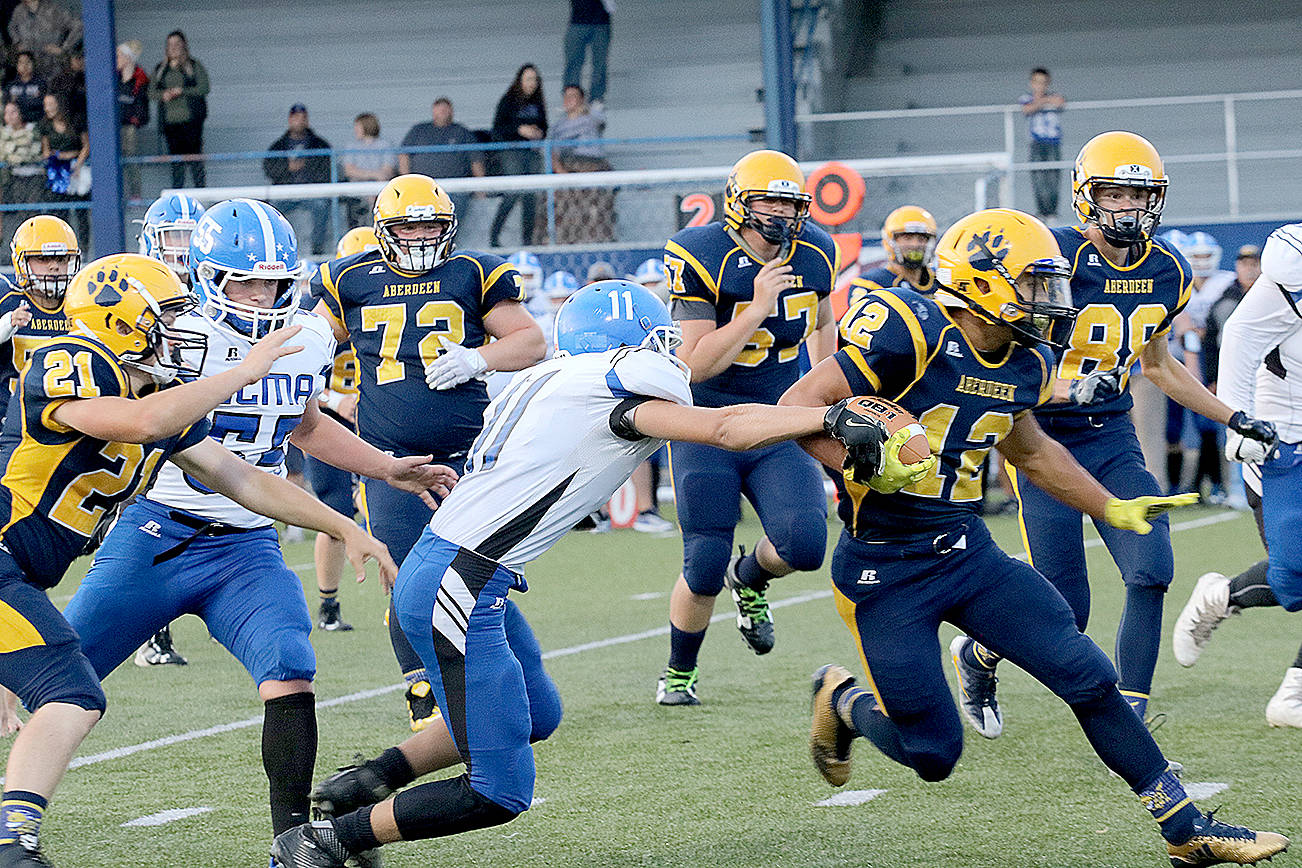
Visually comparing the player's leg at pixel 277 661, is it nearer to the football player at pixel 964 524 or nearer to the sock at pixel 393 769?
the sock at pixel 393 769

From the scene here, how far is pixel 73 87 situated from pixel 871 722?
14324 mm

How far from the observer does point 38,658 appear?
3.77 metres

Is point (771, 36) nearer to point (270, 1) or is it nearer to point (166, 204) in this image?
point (270, 1)

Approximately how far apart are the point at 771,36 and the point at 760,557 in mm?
9506

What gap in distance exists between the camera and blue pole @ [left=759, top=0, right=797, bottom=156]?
15008 mm

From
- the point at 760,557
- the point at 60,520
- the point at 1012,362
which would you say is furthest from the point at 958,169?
the point at 60,520

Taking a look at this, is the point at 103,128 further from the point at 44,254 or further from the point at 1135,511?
the point at 1135,511

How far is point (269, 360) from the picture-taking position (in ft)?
12.6

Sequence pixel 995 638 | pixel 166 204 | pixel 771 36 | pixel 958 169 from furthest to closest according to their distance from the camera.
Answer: pixel 771 36 → pixel 958 169 → pixel 166 204 → pixel 995 638

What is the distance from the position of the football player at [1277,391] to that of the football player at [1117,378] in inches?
8.8

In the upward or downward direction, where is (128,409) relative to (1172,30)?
downward

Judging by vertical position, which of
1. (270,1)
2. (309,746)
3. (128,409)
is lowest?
(309,746)

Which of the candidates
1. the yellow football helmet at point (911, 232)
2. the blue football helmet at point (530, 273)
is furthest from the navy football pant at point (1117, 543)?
the blue football helmet at point (530, 273)

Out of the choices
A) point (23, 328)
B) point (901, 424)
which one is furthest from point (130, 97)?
point (901, 424)
